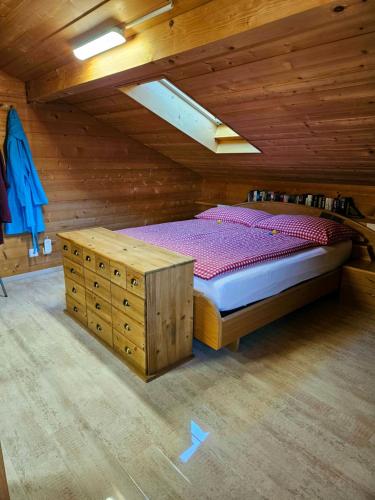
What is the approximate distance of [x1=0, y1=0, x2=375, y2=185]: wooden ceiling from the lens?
60.9 inches

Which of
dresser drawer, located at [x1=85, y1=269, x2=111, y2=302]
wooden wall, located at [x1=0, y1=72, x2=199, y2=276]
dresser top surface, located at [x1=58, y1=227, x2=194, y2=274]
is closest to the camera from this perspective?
dresser top surface, located at [x1=58, y1=227, x2=194, y2=274]

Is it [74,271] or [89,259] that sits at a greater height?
[89,259]

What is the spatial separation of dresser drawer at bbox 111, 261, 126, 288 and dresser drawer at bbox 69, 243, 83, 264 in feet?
1.54

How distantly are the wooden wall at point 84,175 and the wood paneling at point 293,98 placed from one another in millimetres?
283

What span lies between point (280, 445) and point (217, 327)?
0.74 metres

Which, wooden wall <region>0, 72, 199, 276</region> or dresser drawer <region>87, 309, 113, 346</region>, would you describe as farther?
wooden wall <region>0, 72, 199, 276</region>

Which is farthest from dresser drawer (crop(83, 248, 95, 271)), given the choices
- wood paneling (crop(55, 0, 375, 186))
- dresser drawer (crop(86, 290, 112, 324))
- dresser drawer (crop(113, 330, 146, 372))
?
wood paneling (crop(55, 0, 375, 186))

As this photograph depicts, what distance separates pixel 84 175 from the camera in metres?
3.92

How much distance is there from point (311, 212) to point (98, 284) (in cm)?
243

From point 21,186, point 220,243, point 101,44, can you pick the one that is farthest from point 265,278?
point 21,186

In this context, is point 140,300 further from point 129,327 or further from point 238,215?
point 238,215

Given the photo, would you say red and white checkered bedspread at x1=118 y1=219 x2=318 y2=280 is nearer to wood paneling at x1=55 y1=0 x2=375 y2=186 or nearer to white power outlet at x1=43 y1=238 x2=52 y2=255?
wood paneling at x1=55 y1=0 x2=375 y2=186

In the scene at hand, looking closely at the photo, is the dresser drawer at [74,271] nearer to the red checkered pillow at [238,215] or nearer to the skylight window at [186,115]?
the skylight window at [186,115]

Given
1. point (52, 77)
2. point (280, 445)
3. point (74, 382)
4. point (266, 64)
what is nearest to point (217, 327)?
point (280, 445)
